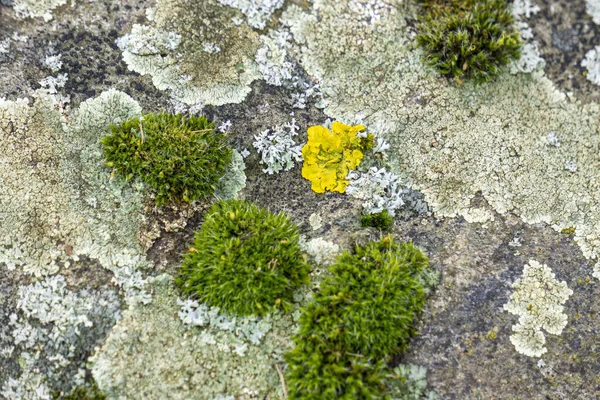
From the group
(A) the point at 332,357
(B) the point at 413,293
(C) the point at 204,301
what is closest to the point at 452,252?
A: (B) the point at 413,293

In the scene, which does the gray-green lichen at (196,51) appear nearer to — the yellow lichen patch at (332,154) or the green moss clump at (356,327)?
the yellow lichen patch at (332,154)

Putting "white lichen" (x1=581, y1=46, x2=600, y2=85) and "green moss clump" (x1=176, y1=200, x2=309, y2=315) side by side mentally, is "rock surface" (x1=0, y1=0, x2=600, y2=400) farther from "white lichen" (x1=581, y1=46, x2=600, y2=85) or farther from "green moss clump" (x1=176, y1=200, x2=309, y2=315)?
"green moss clump" (x1=176, y1=200, x2=309, y2=315)

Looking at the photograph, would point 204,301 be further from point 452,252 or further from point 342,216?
point 452,252

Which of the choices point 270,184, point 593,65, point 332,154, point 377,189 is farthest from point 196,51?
point 593,65

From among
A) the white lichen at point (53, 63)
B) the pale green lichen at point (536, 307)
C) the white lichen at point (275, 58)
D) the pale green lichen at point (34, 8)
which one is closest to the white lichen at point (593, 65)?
the pale green lichen at point (536, 307)

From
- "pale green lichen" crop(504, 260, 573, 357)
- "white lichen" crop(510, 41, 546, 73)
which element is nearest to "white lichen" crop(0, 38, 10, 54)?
"white lichen" crop(510, 41, 546, 73)
